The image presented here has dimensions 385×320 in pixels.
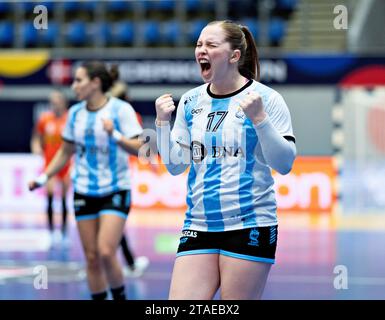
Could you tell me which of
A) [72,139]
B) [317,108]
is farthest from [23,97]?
[72,139]

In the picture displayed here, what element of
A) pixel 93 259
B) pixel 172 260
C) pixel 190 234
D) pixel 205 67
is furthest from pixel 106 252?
pixel 172 260

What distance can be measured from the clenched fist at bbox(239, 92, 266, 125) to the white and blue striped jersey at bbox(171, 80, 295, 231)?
249 millimetres

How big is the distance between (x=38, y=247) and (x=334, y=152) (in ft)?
30.9

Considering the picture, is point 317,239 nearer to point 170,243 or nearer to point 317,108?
point 170,243

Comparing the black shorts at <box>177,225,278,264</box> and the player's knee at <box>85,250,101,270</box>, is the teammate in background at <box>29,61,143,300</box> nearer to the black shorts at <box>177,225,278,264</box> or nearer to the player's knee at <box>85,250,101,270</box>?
the player's knee at <box>85,250,101,270</box>

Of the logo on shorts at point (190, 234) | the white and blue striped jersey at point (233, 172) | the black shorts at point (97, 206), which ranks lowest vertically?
the black shorts at point (97, 206)

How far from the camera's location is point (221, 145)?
4461mm

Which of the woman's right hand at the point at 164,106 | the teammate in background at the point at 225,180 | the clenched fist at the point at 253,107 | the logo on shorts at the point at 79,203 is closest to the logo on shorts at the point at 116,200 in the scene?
the logo on shorts at the point at 79,203

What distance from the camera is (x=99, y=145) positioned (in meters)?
7.25

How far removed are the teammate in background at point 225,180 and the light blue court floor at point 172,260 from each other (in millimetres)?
3720

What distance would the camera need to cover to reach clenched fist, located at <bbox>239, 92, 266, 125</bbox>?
411 centimetres

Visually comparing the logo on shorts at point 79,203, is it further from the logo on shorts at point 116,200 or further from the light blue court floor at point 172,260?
the light blue court floor at point 172,260

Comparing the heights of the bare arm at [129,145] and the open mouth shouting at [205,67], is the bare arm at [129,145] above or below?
below

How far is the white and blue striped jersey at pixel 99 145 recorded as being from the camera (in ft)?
23.4
